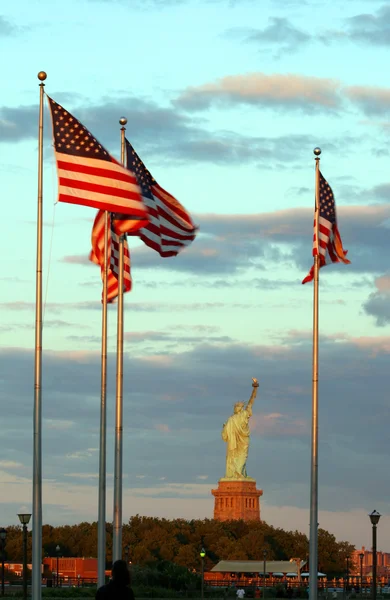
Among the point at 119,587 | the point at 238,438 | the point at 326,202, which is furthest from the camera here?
the point at 238,438

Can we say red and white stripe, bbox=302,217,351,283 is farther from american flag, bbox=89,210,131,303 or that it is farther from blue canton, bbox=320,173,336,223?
american flag, bbox=89,210,131,303

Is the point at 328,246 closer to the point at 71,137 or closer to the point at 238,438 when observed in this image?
the point at 71,137

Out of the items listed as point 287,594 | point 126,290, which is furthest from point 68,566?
point 126,290

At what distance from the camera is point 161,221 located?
32031 mm

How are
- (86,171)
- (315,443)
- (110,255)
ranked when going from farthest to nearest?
(315,443) < (110,255) < (86,171)

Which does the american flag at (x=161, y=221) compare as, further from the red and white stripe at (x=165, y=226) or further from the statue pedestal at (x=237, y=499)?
the statue pedestal at (x=237, y=499)

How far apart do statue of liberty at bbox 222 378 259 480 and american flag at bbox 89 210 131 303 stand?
83.1m

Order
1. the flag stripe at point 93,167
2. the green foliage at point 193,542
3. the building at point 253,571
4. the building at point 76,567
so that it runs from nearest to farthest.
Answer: the flag stripe at point 93,167
the building at point 76,567
the building at point 253,571
the green foliage at point 193,542

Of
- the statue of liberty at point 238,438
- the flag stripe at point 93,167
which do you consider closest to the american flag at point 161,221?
the flag stripe at point 93,167

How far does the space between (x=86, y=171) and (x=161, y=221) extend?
399cm

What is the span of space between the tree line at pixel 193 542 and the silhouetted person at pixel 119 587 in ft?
315

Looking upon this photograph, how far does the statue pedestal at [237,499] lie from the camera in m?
119

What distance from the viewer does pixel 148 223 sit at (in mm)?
30875

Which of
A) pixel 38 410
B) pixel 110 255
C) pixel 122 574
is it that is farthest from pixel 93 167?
pixel 122 574
